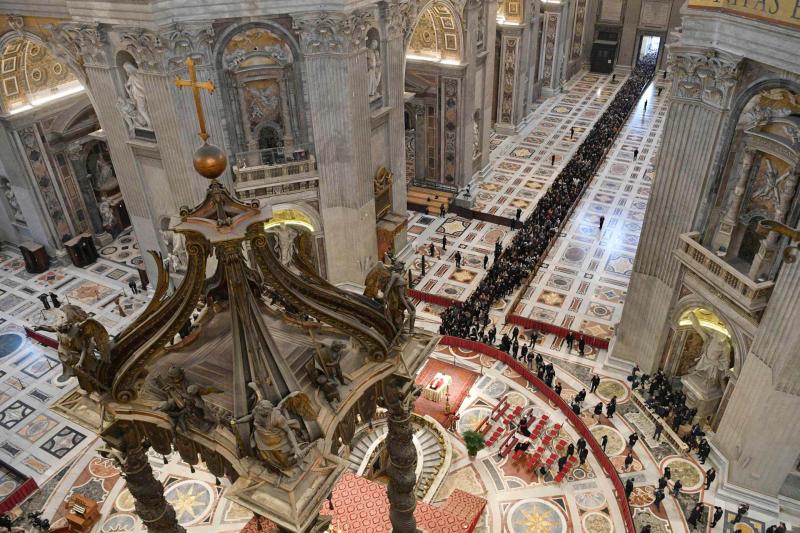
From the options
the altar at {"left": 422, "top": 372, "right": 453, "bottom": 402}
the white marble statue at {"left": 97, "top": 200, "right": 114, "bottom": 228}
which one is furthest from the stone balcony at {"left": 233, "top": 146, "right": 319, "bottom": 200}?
the white marble statue at {"left": 97, "top": 200, "right": 114, "bottom": 228}

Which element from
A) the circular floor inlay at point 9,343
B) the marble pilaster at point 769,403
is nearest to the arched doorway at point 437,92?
the marble pilaster at point 769,403

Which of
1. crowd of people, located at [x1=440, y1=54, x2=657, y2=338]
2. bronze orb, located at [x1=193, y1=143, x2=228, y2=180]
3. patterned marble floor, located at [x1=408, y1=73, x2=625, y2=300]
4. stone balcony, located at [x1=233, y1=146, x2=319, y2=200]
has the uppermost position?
bronze orb, located at [x1=193, y1=143, x2=228, y2=180]

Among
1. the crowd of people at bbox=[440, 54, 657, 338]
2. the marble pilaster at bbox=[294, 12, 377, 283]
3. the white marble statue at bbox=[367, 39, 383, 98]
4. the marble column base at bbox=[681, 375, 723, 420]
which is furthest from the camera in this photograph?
the crowd of people at bbox=[440, 54, 657, 338]

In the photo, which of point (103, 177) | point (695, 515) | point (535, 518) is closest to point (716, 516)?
point (695, 515)

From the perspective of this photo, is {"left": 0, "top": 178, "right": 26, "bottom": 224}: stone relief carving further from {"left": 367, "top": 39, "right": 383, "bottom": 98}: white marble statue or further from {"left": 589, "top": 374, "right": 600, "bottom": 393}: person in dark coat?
{"left": 589, "top": 374, "right": 600, "bottom": 393}: person in dark coat

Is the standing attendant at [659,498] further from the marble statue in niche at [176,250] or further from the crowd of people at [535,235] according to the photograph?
the marble statue in niche at [176,250]

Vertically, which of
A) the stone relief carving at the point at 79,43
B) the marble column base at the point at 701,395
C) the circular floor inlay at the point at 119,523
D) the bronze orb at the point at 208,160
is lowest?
the circular floor inlay at the point at 119,523
